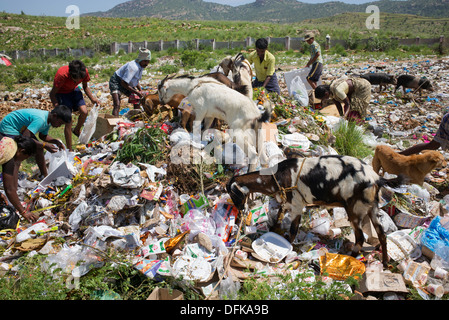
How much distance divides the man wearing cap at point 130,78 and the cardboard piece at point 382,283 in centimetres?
529

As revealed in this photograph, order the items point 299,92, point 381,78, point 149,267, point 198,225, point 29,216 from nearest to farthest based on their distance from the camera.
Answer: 1. point 149,267
2. point 198,225
3. point 29,216
4. point 299,92
5. point 381,78

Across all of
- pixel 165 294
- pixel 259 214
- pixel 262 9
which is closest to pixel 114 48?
pixel 259 214

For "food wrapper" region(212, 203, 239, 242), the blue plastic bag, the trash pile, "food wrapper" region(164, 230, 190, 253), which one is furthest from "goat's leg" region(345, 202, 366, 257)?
"food wrapper" region(164, 230, 190, 253)

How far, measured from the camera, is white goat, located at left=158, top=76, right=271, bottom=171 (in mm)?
4531

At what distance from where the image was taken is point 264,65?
676cm

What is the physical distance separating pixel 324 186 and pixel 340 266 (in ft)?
2.76

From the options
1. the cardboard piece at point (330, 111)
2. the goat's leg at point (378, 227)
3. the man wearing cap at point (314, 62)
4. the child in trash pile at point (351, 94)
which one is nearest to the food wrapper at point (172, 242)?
the goat's leg at point (378, 227)

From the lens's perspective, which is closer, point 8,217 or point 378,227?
point 378,227

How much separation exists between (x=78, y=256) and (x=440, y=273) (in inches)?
147

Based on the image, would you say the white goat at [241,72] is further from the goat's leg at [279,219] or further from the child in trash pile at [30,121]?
the child in trash pile at [30,121]

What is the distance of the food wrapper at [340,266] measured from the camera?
124 inches

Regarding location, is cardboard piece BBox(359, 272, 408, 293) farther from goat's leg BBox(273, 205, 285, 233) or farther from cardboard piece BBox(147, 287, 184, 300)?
cardboard piece BBox(147, 287, 184, 300)

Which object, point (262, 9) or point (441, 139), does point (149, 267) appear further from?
point (262, 9)

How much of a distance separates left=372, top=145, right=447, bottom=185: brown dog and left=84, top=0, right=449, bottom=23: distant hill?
99.5m
